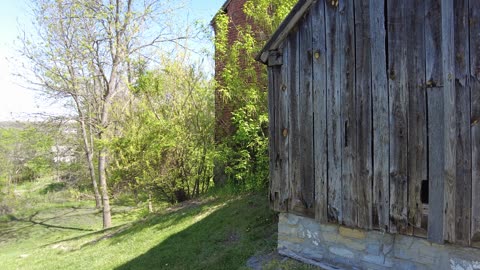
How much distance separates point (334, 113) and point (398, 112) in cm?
73

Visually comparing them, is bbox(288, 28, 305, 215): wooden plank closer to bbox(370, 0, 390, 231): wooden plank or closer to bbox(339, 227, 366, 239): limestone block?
bbox(339, 227, 366, 239): limestone block

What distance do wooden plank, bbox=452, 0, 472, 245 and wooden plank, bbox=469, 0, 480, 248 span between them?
3cm

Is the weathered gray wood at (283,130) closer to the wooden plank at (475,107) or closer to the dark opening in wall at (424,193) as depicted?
the dark opening in wall at (424,193)

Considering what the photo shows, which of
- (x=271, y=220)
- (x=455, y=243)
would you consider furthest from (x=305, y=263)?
(x=271, y=220)

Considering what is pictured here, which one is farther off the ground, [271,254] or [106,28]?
[106,28]

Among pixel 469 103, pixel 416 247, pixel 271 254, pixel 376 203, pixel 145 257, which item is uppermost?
pixel 469 103

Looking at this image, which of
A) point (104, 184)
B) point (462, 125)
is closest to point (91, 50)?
point (104, 184)

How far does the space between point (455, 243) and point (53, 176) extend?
2549 cm

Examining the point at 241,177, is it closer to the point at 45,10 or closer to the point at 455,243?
the point at 455,243

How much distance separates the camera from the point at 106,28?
1444cm

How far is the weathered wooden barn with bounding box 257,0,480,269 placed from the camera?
10.7 feet

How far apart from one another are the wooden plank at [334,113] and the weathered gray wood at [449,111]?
1.09 m

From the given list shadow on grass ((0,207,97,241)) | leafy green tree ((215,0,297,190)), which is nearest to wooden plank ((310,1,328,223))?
leafy green tree ((215,0,297,190))

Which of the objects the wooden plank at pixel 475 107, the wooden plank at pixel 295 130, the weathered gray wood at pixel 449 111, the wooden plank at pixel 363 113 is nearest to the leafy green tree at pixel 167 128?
the wooden plank at pixel 295 130
